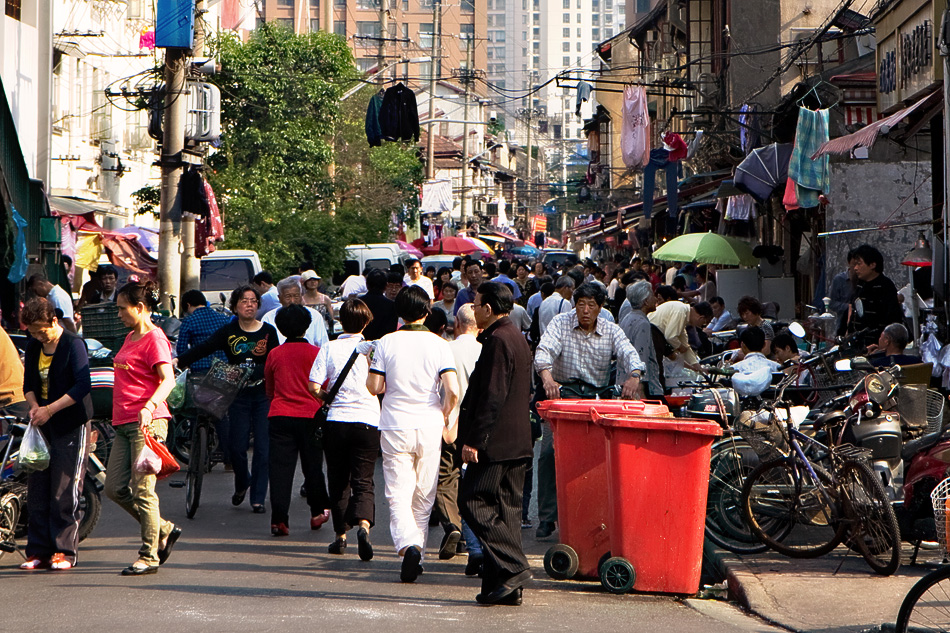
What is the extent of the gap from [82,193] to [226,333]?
20.0m

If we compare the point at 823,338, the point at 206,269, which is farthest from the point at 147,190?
the point at 823,338

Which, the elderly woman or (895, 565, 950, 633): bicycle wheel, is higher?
the elderly woman

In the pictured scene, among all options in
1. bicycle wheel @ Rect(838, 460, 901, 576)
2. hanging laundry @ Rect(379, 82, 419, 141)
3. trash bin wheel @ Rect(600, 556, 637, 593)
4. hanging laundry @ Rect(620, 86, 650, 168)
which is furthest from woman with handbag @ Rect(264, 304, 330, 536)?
hanging laundry @ Rect(620, 86, 650, 168)

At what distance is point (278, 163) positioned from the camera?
3266 centimetres

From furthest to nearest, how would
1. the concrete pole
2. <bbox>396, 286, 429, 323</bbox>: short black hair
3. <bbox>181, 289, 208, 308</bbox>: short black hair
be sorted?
the concrete pole → <bbox>181, 289, 208, 308</bbox>: short black hair → <bbox>396, 286, 429, 323</bbox>: short black hair

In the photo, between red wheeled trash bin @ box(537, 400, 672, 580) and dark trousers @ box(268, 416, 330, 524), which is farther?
dark trousers @ box(268, 416, 330, 524)

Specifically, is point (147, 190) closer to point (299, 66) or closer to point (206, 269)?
point (299, 66)

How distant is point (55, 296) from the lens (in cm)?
1438

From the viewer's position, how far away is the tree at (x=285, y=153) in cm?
2780

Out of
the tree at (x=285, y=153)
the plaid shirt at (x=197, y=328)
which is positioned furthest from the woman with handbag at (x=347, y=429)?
the tree at (x=285, y=153)

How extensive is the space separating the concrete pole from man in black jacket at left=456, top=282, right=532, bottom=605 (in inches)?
419

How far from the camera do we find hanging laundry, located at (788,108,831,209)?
50.9 ft

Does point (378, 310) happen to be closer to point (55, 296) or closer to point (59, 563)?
point (55, 296)

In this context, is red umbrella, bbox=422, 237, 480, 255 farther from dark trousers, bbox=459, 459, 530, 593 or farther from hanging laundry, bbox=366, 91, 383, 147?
dark trousers, bbox=459, 459, 530, 593
